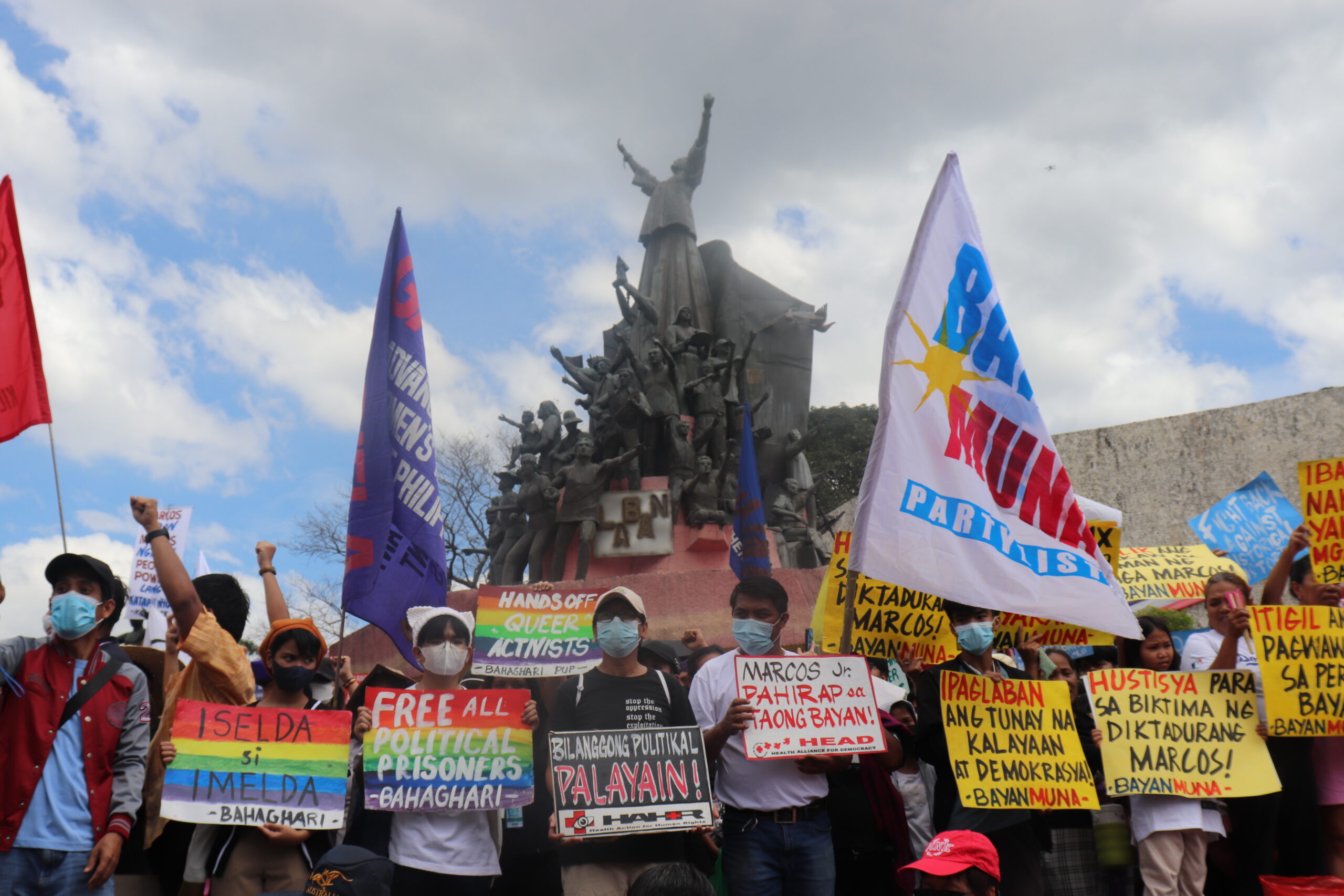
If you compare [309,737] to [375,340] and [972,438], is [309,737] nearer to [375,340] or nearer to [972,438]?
Answer: [375,340]

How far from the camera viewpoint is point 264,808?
12.6 feet

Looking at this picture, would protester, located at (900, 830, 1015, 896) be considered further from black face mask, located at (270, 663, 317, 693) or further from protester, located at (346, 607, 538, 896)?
black face mask, located at (270, 663, 317, 693)

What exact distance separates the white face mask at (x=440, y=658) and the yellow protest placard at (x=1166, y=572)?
16.6 ft

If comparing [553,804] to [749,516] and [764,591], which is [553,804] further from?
[749,516]

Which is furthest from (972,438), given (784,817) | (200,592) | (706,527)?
(706,527)

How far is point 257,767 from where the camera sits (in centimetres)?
390

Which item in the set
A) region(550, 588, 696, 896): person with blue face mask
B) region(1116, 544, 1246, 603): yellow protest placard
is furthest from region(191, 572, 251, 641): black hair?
region(1116, 544, 1246, 603): yellow protest placard

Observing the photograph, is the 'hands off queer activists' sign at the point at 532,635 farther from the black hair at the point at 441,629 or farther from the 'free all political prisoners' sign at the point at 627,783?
the 'free all political prisoners' sign at the point at 627,783

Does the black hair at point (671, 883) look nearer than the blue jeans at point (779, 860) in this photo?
Yes

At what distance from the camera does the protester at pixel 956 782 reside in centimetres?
416

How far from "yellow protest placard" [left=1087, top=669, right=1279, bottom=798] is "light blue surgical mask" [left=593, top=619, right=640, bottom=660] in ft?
Result: 6.58

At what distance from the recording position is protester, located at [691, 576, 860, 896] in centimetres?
399

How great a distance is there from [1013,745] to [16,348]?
4342 mm

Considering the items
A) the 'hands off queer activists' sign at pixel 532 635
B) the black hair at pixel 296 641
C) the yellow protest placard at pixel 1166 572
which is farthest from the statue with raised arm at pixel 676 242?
the black hair at pixel 296 641
